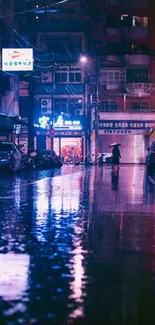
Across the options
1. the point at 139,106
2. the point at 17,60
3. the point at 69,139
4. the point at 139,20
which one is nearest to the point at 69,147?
the point at 69,139

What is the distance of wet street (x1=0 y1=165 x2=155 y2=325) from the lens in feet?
16.6

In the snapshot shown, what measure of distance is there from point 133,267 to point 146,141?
229 feet

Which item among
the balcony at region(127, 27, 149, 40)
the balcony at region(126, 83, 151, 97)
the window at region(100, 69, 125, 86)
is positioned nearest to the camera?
the balcony at region(126, 83, 151, 97)

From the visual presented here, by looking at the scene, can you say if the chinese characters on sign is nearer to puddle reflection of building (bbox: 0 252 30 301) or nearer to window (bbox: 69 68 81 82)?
window (bbox: 69 68 81 82)

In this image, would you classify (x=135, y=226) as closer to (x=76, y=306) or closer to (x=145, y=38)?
(x=76, y=306)

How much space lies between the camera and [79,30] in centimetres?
7269

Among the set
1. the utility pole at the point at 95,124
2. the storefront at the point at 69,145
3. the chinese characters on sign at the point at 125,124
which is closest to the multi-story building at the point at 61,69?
the storefront at the point at 69,145

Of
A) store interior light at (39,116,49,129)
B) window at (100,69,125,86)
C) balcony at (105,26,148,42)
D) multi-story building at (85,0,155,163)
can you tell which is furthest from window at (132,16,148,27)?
store interior light at (39,116,49,129)

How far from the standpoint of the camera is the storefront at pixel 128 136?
246ft

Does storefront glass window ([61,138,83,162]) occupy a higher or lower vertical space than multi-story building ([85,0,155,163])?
lower

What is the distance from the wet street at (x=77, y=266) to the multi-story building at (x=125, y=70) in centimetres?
6076

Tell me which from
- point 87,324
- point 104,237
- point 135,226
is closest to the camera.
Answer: point 87,324

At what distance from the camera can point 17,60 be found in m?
55.9

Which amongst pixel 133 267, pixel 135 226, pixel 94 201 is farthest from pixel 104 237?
pixel 94 201
